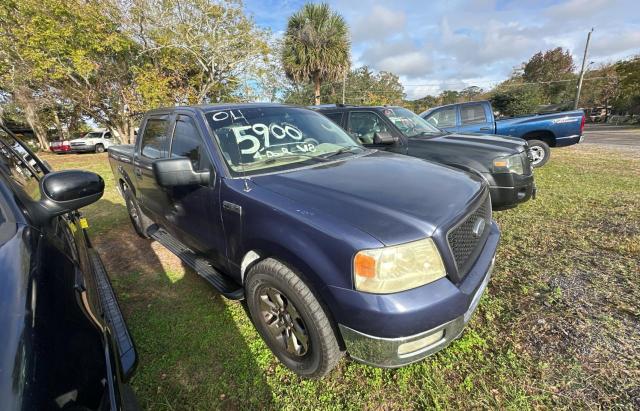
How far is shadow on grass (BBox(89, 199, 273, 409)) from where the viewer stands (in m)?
1.97

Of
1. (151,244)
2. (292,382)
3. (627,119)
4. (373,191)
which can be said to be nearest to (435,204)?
(373,191)

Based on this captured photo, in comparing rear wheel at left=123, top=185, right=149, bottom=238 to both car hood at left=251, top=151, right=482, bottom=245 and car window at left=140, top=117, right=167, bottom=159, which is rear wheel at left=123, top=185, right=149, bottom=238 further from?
car hood at left=251, top=151, right=482, bottom=245

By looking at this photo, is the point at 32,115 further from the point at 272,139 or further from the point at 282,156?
the point at 282,156

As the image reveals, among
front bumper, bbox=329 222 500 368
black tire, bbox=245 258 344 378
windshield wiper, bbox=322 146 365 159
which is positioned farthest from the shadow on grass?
windshield wiper, bbox=322 146 365 159

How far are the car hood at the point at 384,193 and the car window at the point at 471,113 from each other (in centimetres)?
638

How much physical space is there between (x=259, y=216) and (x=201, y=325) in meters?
1.28

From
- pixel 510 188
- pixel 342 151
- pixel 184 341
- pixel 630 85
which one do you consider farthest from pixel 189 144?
pixel 630 85

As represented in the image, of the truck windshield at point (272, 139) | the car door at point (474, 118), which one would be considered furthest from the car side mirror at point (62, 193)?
the car door at point (474, 118)

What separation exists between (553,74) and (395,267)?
5715cm

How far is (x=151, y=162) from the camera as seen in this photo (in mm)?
3215

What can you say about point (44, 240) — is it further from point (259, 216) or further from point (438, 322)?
point (438, 322)

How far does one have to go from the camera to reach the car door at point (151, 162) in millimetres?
3189

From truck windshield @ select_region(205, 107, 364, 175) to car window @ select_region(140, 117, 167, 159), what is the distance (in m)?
0.85

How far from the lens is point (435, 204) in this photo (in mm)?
1812
